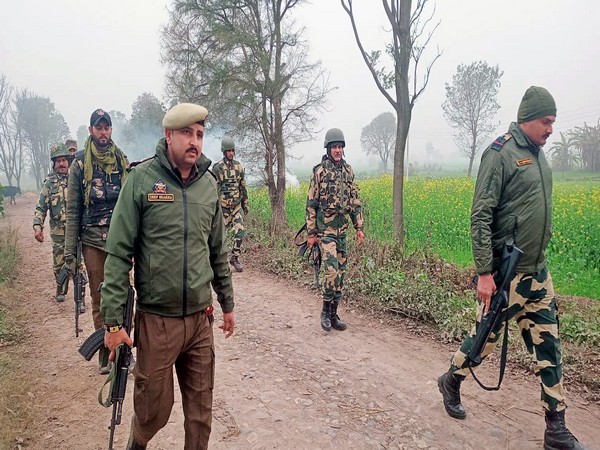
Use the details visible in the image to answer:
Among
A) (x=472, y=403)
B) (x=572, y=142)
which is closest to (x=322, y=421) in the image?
(x=472, y=403)

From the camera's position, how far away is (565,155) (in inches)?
1271

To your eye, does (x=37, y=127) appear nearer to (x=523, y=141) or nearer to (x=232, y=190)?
(x=232, y=190)

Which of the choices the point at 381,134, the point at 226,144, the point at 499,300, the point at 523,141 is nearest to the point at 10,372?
the point at 499,300

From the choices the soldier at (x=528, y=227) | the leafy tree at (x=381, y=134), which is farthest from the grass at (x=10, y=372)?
the leafy tree at (x=381, y=134)

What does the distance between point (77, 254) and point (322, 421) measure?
113 inches

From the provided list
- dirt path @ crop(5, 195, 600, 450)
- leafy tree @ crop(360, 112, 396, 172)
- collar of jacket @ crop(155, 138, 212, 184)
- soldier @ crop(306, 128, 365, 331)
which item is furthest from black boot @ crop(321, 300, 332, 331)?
leafy tree @ crop(360, 112, 396, 172)

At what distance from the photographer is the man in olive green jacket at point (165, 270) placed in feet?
7.56

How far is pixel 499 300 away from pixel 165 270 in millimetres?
2376

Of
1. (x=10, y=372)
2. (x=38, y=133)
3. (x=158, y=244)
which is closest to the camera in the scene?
(x=158, y=244)

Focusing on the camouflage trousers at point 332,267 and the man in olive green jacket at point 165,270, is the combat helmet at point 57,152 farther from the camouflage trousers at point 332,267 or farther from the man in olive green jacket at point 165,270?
the man in olive green jacket at point 165,270

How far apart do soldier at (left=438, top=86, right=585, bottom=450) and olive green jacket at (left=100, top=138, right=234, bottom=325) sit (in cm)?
207

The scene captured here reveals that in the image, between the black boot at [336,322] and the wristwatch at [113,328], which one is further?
the black boot at [336,322]

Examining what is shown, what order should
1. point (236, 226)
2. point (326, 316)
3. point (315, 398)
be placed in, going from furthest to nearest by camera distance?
point (236, 226) < point (326, 316) < point (315, 398)

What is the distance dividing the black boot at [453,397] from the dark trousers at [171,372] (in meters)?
2.01
